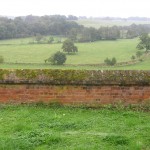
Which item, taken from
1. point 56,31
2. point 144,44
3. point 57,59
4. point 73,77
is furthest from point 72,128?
point 56,31

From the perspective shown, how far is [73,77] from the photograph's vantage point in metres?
7.27

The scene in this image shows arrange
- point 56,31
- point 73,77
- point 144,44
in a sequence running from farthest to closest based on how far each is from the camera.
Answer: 1. point 56,31
2. point 144,44
3. point 73,77

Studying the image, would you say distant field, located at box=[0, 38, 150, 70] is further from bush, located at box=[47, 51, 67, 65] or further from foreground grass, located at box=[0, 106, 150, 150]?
foreground grass, located at box=[0, 106, 150, 150]

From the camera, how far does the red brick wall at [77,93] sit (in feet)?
23.8

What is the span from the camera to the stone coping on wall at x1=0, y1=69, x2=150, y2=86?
7191 millimetres

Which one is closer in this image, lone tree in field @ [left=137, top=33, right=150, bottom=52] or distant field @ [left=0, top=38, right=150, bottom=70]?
distant field @ [left=0, top=38, right=150, bottom=70]

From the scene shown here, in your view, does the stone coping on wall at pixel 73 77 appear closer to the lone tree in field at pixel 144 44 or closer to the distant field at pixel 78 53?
the distant field at pixel 78 53

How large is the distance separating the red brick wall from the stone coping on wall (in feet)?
0.34

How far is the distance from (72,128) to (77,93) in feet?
4.69

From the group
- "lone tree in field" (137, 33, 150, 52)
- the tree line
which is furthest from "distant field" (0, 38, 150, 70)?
the tree line

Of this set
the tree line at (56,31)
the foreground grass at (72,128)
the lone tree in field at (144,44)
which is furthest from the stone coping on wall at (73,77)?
the tree line at (56,31)

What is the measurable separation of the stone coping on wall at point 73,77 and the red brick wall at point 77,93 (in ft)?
0.34

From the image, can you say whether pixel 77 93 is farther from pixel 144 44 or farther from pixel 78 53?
pixel 144 44

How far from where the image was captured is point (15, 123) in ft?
20.0
